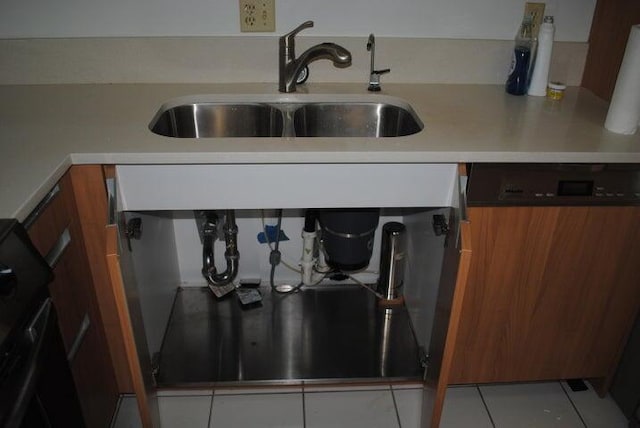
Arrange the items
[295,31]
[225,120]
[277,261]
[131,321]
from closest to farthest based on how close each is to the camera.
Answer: [131,321] → [295,31] → [225,120] → [277,261]

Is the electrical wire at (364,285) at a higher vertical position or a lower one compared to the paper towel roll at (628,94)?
lower

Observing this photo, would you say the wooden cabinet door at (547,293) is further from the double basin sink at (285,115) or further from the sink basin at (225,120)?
the sink basin at (225,120)

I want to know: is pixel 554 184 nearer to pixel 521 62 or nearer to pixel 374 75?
pixel 521 62

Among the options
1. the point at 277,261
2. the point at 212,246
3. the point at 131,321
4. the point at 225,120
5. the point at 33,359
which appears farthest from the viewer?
the point at 277,261

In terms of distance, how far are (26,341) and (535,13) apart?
5.32 feet

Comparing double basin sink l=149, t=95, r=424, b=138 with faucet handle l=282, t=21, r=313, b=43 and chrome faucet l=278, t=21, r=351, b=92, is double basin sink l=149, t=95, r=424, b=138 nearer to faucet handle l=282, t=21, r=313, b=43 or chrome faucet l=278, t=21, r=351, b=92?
chrome faucet l=278, t=21, r=351, b=92

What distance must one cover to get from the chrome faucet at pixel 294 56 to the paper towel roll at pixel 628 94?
71 centimetres

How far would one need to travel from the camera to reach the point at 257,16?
60.8 inches

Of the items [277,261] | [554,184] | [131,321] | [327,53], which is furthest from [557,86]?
[131,321]

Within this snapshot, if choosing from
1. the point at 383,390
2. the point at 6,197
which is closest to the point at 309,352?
the point at 383,390

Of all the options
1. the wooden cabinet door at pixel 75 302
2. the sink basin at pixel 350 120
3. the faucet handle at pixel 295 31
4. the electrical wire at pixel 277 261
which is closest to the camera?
the wooden cabinet door at pixel 75 302

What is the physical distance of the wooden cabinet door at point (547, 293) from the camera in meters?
1.26

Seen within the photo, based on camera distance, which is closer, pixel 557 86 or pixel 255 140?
pixel 255 140

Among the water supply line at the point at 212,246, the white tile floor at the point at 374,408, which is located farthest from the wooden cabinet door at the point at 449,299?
the water supply line at the point at 212,246
